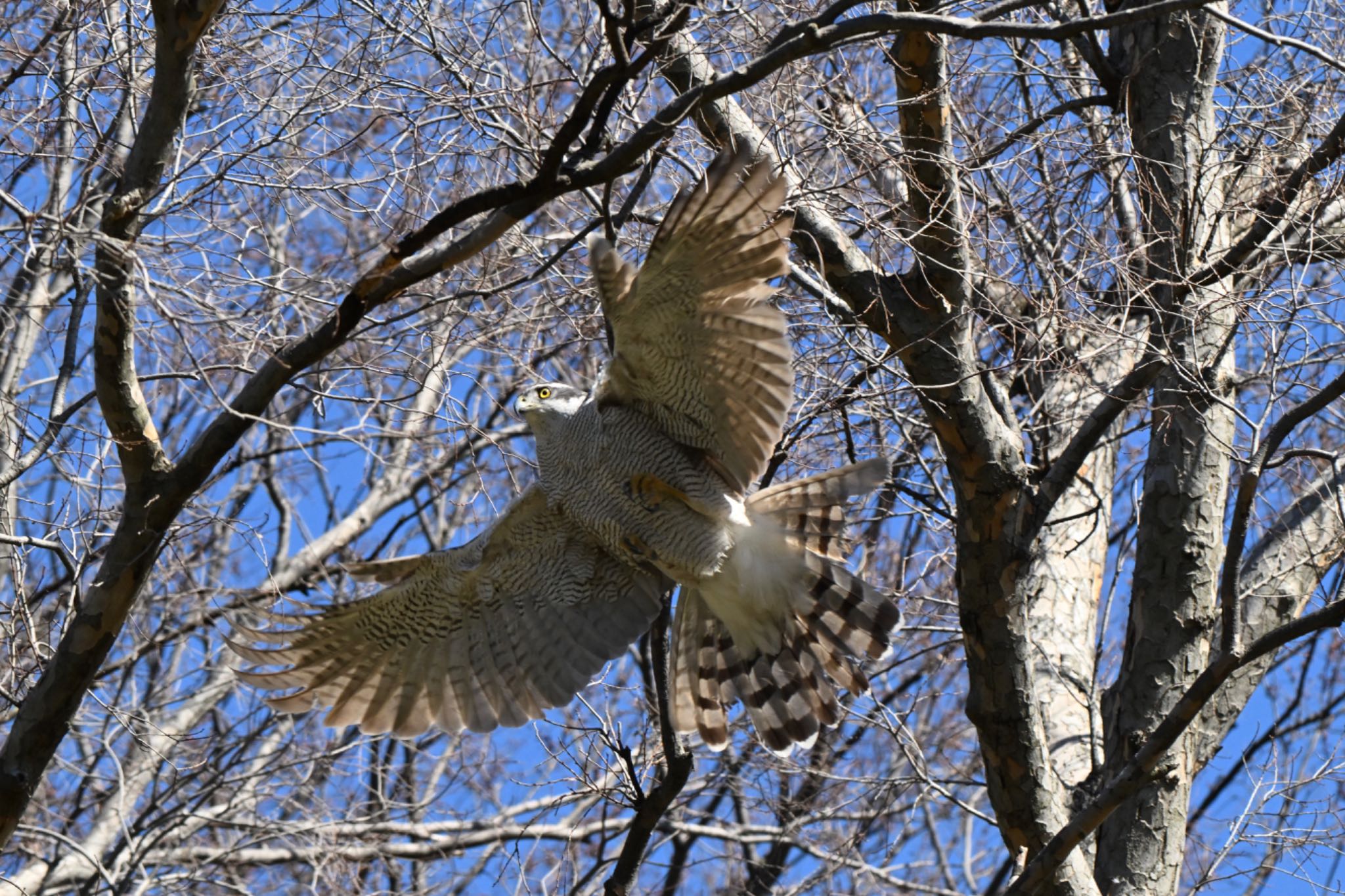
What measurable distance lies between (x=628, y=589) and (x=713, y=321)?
1552 mm

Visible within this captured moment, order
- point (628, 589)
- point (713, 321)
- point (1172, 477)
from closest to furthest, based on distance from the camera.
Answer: point (713, 321) < point (1172, 477) < point (628, 589)

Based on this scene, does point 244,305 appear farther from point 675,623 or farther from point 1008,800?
point 1008,800

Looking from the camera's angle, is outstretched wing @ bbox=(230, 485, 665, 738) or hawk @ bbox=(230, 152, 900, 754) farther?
outstretched wing @ bbox=(230, 485, 665, 738)

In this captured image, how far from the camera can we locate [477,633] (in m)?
5.61

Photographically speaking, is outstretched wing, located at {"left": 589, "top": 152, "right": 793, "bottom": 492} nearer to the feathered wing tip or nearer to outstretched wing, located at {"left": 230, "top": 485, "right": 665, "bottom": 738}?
the feathered wing tip

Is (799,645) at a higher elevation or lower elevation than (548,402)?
lower

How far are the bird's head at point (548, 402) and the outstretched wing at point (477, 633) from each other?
0.34 m

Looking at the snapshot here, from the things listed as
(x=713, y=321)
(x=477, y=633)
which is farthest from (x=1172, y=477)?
(x=477, y=633)

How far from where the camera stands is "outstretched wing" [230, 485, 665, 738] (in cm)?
539

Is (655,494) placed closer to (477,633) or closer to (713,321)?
(713,321)

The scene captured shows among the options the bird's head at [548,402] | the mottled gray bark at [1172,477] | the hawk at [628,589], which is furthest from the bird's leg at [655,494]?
the mottled gray bark at [1172,477]

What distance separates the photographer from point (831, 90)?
15.9 feet

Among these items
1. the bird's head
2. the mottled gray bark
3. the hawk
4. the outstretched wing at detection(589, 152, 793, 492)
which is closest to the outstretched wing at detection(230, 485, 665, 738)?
the hawk

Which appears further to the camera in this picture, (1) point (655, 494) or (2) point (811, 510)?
(2) point (811, 510)
